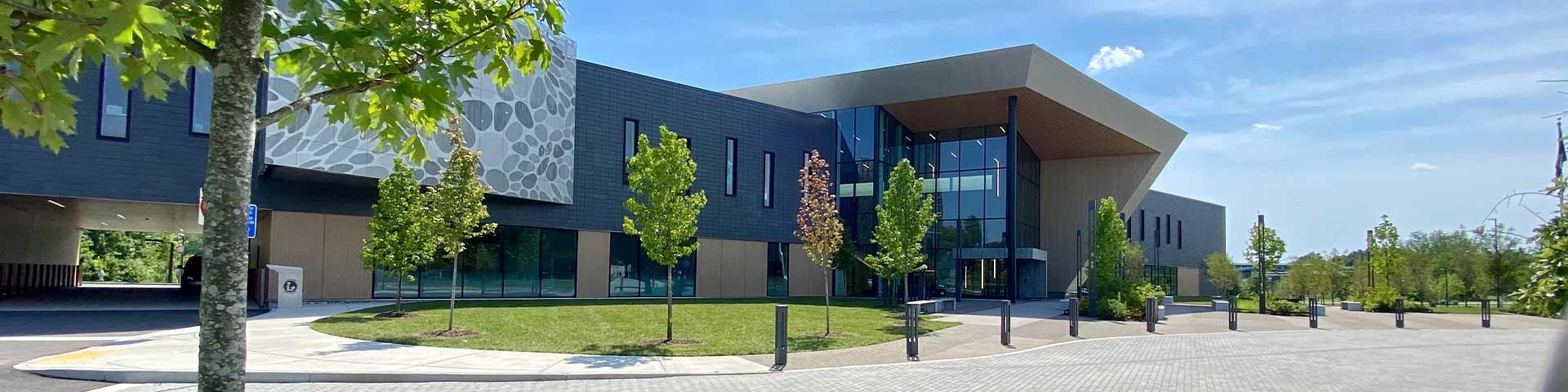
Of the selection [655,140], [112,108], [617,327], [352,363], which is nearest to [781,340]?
[352,363]

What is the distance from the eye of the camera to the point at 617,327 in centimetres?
2072

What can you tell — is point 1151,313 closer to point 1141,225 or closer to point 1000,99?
point 1000,99

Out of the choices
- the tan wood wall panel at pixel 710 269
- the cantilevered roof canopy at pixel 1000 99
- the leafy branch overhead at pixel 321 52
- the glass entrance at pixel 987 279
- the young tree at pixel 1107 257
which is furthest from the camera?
the glass entrance at pixel 987 279

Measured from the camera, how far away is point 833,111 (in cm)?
4225

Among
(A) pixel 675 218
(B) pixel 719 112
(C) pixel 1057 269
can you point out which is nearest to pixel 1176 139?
(C) pixel 1057 269

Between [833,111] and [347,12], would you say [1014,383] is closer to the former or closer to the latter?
[347,12]

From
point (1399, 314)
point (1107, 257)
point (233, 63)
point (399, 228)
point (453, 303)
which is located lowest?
point (1399, 314)

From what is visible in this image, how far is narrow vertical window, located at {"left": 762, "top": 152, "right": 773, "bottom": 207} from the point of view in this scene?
131 ft

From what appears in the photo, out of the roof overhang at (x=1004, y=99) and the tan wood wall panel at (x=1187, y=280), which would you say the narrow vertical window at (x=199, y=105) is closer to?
the roof overhang at (x=1004, y=99)

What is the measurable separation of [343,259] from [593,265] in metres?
8.85

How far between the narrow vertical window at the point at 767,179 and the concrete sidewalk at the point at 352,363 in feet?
79.9

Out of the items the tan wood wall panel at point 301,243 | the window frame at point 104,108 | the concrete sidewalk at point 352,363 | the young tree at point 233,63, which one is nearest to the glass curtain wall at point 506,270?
the tan wood wall panel at point 301,243

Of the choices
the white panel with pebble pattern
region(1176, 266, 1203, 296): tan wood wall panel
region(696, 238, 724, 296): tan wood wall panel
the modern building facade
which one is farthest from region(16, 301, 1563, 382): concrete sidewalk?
region(1176, 266, 1203, 296): tan wood wall panel

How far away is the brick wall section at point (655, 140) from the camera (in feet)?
97.3
